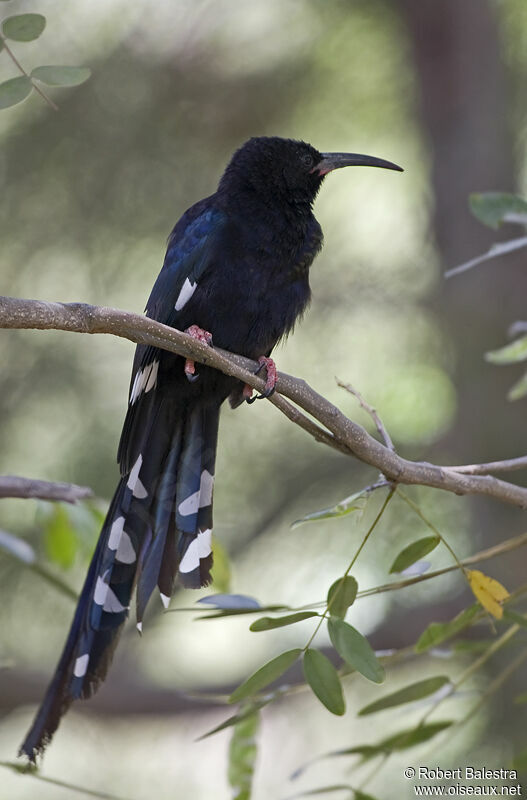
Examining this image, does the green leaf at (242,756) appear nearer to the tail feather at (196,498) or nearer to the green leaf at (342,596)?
the tail feather at (196,498)

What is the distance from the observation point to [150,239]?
3070 millimetres

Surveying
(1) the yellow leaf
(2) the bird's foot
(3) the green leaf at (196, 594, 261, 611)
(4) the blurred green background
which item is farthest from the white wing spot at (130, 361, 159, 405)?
(4) the blurred green background

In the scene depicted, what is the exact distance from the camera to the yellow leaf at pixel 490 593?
1296mm

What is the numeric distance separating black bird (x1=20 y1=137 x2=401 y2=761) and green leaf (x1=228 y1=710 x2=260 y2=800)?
0.88 feet

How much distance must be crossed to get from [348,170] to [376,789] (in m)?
2.05

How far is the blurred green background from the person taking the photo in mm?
2893

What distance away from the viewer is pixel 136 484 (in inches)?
72.2

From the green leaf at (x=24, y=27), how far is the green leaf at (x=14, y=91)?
0.21 ft

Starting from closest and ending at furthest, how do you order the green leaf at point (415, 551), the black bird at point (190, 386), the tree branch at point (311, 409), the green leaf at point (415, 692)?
the tree branch at point (311, 409) → the green leaf at point (415, 551) → the green leaf at point (415, 692) → the black bird at point (190, 386)

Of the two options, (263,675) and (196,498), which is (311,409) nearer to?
(263,675)

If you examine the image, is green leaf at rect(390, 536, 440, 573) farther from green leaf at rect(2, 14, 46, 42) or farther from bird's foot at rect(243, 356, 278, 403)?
green leaf at rect(2, 14, 46, 42)

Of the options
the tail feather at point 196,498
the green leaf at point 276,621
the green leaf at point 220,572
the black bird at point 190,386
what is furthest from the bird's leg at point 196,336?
the green leaf at point 276,621

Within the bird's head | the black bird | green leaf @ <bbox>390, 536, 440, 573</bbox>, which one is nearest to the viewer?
green leaf @ <bbox>390, 536, 440, 573</bbox>

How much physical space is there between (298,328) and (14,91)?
74.6 inches
